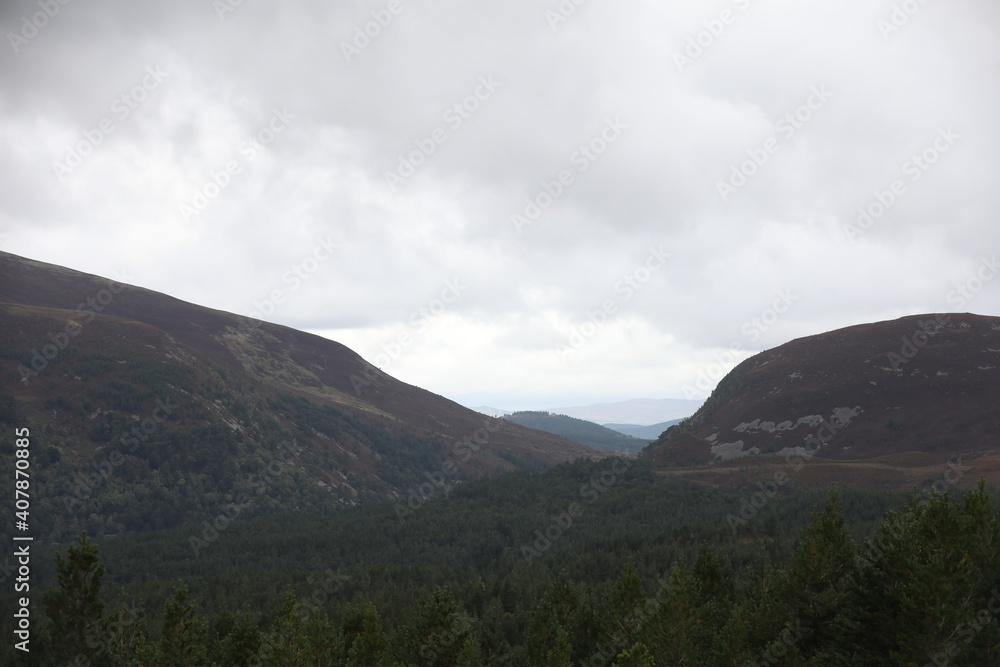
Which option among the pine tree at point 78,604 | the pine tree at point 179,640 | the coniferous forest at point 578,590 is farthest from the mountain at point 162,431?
the pine tree at point 179,640

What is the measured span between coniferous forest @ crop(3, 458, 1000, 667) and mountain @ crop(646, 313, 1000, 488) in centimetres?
1751

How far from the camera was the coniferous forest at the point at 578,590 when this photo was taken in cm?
2350

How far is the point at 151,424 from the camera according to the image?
126 m

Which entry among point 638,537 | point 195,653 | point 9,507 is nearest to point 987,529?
point 195,653

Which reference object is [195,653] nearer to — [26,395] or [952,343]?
[26,395]

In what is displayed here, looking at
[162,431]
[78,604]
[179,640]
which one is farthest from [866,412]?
[162,431]

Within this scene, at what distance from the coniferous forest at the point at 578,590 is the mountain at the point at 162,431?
1566 centimetres

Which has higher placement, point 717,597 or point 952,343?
point 952,343

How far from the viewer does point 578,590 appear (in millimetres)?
50750

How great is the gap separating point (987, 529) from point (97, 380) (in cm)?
14601

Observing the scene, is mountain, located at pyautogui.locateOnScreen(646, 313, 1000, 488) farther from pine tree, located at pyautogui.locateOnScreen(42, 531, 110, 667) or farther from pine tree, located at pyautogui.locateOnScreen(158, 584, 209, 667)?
pine tree, located at pyautogui.locateOnScreen(42, 531, 110, 667)

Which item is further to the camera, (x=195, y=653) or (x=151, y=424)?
(x=151, y=424)

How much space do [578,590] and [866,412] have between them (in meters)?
87.7

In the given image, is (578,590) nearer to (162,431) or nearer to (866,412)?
(866,412)
